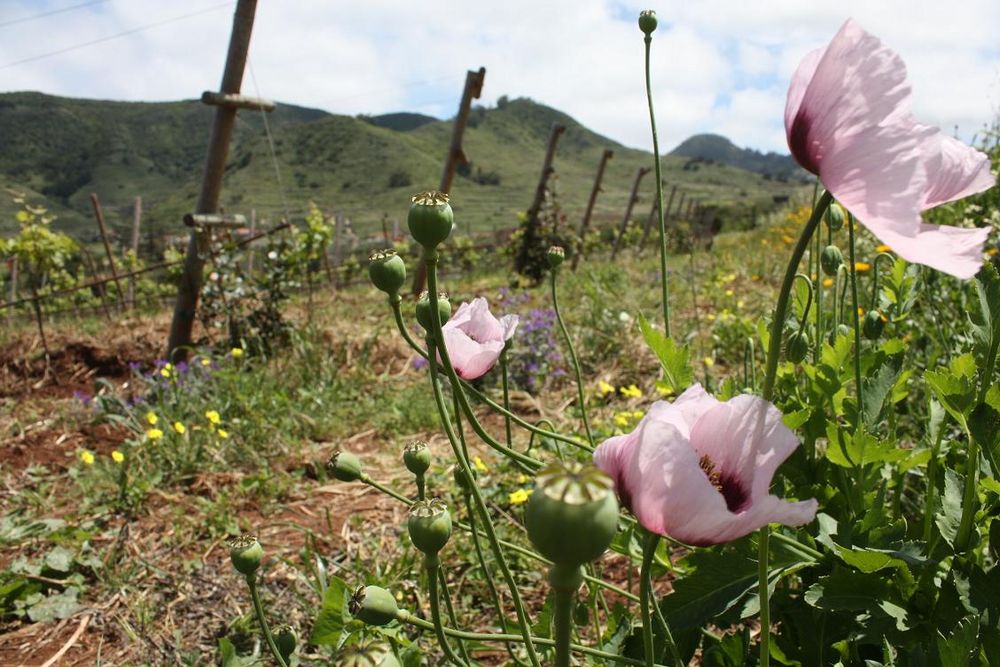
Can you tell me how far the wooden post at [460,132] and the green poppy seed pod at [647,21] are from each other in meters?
5.42

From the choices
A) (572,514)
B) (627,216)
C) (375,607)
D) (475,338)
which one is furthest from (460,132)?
(627,216)

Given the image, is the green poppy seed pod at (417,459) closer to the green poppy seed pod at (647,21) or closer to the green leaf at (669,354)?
the green leaf at (669,354)

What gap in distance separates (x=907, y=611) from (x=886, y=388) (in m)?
0.39

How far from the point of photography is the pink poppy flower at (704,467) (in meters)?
0.66

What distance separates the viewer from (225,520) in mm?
2719

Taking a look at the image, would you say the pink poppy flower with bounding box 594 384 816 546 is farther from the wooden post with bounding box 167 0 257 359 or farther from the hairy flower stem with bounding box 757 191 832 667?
the wooden post with bounding box 167 0 257 359

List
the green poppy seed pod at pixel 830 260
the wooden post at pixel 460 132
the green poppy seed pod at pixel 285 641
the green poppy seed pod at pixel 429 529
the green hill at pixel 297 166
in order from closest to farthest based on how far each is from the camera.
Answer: the green poppy seed pod at pixel 429 529, the green poppy seed pod at pixel 285 641, the green poppy seed pod at pixel 830 260, the wooden post at pixel 460 132, the green hill at pixel 297 166

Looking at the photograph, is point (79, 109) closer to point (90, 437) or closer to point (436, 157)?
point (436, 157)

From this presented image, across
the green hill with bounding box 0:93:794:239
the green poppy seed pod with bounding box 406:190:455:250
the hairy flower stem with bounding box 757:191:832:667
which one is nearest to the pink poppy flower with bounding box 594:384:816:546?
the hairy flower stem with bounding box 757:191:832:667

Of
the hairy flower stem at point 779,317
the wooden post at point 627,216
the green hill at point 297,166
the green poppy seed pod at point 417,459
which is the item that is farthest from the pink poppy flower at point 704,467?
the green hill at point 297,166

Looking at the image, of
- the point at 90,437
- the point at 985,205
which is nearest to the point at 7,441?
the point at 90,437

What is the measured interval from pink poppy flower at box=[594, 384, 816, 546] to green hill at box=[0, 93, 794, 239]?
7902cm

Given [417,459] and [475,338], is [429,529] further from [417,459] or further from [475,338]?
[475,338]

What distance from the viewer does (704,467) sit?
0.78 metres
